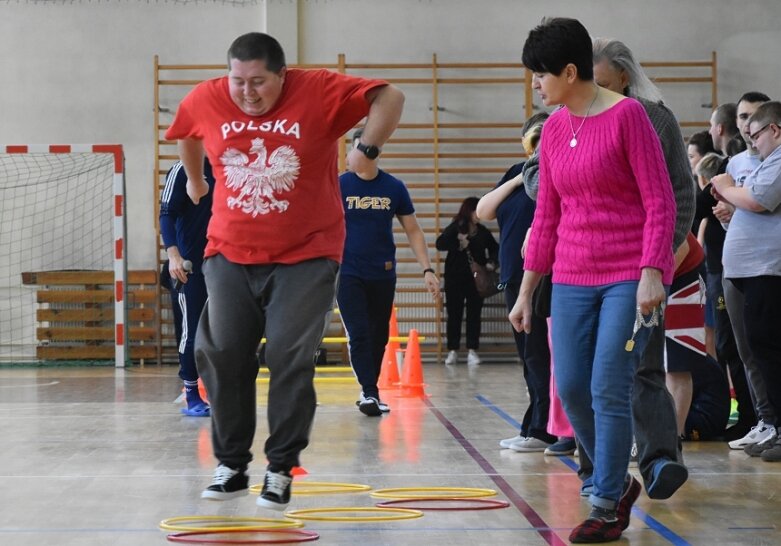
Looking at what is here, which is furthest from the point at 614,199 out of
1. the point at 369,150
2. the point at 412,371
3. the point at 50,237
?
the point at 50,237

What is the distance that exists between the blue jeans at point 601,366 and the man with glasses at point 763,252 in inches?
74.4

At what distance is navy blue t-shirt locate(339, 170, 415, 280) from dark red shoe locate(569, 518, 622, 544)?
146 inches

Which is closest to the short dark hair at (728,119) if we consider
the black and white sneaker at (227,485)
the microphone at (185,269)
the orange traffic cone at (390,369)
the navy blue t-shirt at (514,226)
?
the navy blue t-shirt at (514,226)

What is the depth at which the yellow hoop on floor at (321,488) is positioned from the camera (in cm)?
404

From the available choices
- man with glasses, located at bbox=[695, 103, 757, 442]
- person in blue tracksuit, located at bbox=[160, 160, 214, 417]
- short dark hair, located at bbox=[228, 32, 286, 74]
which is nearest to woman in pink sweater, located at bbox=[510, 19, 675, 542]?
short dark hair, located at bbox=[228, 32, 286, 74]

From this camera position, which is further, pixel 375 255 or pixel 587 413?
pixel 375 255

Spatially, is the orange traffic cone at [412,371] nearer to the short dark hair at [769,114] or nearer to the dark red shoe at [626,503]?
the short dark hair at [769,114]

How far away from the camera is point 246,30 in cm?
1274

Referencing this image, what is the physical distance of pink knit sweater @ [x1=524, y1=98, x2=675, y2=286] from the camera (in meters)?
3.16

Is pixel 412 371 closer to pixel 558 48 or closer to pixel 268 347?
pixel 268 347

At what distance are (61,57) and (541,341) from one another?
9.18m

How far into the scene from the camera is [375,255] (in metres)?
6.80

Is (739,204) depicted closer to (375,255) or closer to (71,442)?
(375,255)

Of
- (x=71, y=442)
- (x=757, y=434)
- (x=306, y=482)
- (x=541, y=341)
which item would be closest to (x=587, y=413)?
(x=306, y=482)
